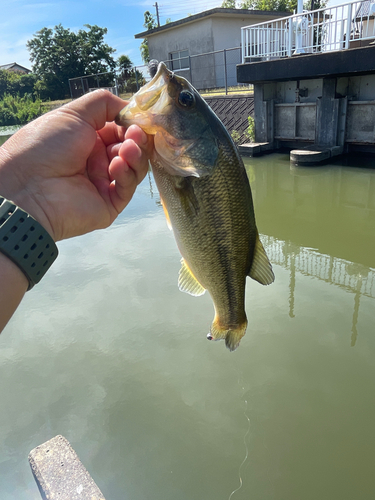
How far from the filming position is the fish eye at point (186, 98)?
1631mm

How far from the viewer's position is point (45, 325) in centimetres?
420

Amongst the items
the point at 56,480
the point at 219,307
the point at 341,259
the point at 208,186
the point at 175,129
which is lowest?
the point at 341,259

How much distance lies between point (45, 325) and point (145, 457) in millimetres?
2134

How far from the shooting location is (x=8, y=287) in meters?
1.44

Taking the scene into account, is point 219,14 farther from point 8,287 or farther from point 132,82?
point 8,287

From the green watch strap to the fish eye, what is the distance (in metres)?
0.82

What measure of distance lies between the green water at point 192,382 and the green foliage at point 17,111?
1233 inches

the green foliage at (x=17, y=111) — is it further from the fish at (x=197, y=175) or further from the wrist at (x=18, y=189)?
the fish at (x=197, y=175)

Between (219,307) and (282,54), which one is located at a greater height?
(282,54)

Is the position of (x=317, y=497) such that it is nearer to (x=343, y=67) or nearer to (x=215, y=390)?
(x=215, y=390)

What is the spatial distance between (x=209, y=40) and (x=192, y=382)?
20555mm

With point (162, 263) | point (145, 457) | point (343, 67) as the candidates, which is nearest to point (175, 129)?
point (145, 457)

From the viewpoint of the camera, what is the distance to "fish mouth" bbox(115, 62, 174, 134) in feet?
5.38

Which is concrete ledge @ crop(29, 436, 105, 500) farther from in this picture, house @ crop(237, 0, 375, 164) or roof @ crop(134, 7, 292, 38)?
roof @ crop(134, 7, 292, 38)
